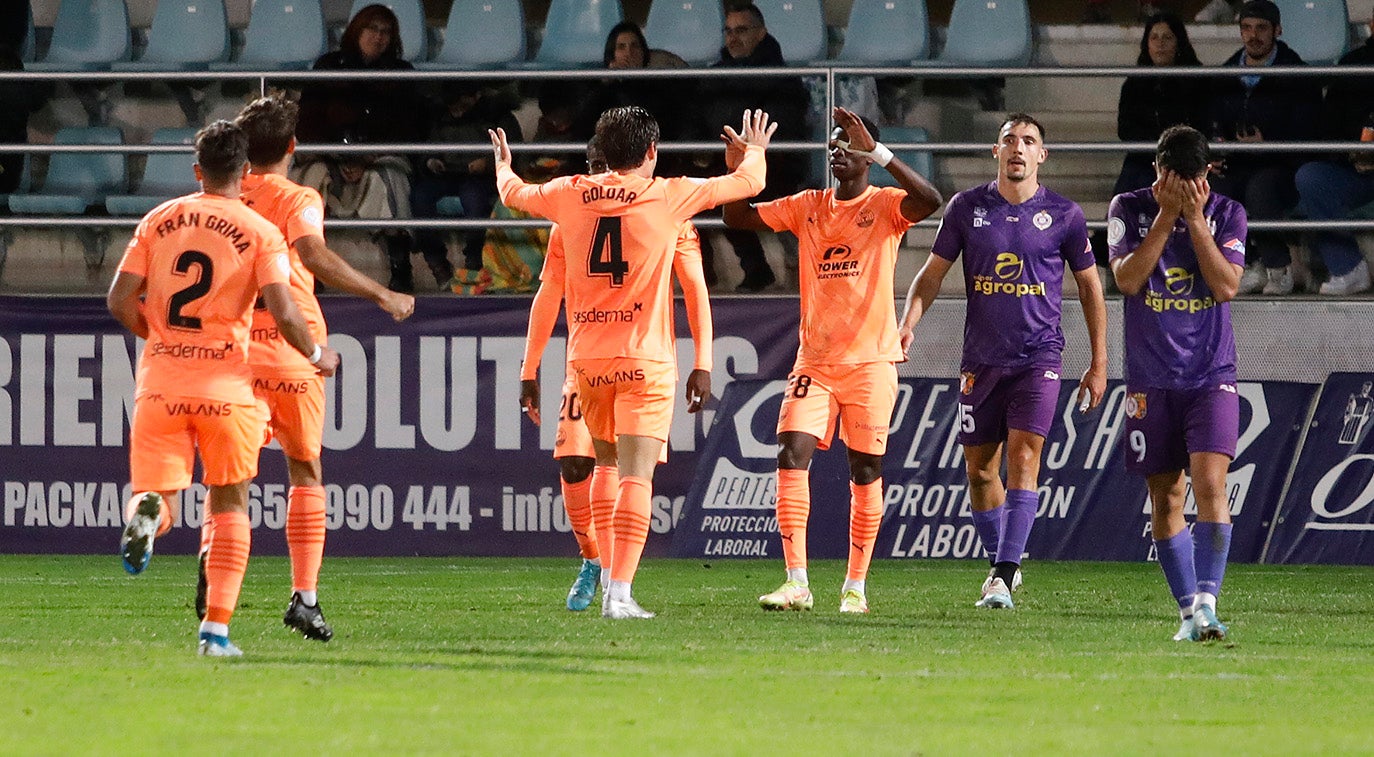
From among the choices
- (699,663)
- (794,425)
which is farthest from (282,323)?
(794,425)

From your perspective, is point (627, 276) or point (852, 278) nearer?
point (627, 276)

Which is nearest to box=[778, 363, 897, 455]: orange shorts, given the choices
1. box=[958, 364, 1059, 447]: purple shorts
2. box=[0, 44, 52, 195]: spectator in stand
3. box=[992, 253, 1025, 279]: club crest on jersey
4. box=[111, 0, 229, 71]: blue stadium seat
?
box=[958, 364, 1059, 447]: purple shorts

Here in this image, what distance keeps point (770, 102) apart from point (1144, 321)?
21.4 feet

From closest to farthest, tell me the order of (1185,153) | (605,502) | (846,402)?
(1185,153)
(605,502)
(846,402)

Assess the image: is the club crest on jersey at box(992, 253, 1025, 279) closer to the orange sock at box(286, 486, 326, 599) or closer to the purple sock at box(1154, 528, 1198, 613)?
the purple sock at box(1154, 528, 1198, 613)

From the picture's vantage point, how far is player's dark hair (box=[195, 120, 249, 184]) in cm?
621

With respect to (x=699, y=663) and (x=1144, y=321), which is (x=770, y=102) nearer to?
(x=1144, y=321)

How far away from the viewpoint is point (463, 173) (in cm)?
1356

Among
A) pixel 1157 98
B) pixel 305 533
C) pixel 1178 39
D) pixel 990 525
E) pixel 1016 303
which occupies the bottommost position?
pixel 990 525

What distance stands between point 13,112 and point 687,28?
4.92 metres

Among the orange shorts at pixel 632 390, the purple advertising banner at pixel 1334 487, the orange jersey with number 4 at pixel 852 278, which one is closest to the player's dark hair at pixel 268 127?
the orange shorts at pixel 632 390

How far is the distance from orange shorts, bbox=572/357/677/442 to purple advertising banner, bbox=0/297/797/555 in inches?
172

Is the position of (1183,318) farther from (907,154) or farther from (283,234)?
(907,154)

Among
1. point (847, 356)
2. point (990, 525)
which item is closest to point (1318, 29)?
point (990, 525)
